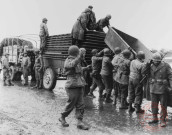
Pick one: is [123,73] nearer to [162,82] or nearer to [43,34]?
[162,82]

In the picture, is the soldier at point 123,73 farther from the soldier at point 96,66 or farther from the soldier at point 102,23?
the soldier at point 102,23

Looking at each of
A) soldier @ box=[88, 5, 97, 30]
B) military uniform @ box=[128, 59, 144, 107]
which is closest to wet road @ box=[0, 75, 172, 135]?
military uniform @ box=[128, 59, 144, 107]

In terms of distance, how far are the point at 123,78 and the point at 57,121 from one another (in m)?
2.50

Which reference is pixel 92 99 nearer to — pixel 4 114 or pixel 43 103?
pixel 43 103

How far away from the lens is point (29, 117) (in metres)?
6.33

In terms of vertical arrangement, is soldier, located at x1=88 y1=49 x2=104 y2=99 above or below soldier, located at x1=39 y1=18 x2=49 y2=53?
below

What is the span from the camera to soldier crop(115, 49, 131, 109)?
7520mm

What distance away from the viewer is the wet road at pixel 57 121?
5238mm

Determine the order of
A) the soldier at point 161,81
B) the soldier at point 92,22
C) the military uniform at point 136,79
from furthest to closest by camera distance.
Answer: the soldier at point 92,22, the military uniform at point 136,79, the soldier at point 161,81

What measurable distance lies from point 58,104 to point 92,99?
5.15ft

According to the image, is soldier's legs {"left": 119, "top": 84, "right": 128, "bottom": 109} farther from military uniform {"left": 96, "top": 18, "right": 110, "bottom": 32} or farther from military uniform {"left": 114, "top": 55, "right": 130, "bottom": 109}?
military uniform {"left": 96, "top": 18, "right": 110, "bottom": 32}

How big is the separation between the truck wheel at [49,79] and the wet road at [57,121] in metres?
2.25

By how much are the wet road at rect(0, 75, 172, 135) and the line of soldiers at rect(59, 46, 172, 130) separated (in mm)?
285

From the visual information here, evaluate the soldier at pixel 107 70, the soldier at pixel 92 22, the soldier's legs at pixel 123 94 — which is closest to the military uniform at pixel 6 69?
the soldier at pixel 92 22
